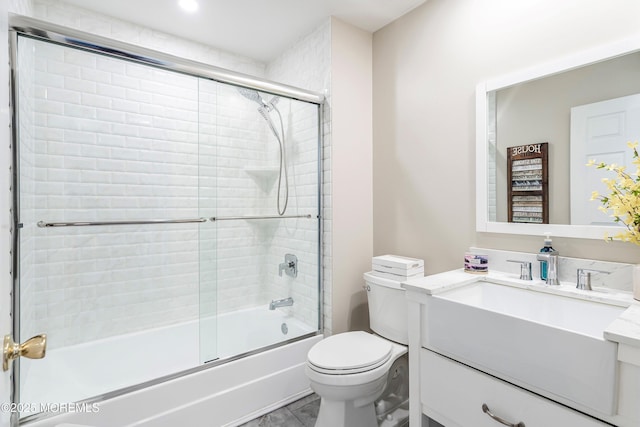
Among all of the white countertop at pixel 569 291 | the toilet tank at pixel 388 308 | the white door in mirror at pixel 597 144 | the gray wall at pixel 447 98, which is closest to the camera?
the white countertop at pixel 569 291

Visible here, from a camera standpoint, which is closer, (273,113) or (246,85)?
(246,85)

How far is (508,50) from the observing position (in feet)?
5.37

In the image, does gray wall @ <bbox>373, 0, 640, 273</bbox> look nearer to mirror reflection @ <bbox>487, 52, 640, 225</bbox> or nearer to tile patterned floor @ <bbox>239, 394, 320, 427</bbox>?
mirror reflection @ <bbox>487, 52, 640, 225</bbox>

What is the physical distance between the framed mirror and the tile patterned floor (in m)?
1.44

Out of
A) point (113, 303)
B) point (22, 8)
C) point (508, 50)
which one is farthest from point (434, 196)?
point (22, 8)

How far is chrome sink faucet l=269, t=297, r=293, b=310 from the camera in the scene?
2389 mm

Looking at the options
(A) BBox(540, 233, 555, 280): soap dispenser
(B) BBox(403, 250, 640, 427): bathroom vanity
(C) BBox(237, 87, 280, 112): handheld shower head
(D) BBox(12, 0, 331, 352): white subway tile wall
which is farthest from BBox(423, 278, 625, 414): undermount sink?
(C) BBox(237, 87, 280, 112): handheld shower head

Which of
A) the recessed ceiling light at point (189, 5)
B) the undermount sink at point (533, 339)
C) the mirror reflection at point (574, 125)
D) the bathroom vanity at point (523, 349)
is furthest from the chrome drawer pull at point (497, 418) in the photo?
the recessed ceiling light at point (189, 5)

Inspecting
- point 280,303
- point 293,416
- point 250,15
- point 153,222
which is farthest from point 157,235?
point 250,15

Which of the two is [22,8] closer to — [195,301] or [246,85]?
[246,85]

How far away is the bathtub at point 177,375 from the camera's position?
1512 millimetres

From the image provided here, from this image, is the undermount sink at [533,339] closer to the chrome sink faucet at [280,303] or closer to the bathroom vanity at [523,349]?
the bathroom vanity at [523,349]

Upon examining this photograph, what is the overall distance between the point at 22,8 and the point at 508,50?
255 centimetres

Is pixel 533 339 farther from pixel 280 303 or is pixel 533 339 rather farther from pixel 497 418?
pixel 280 303
